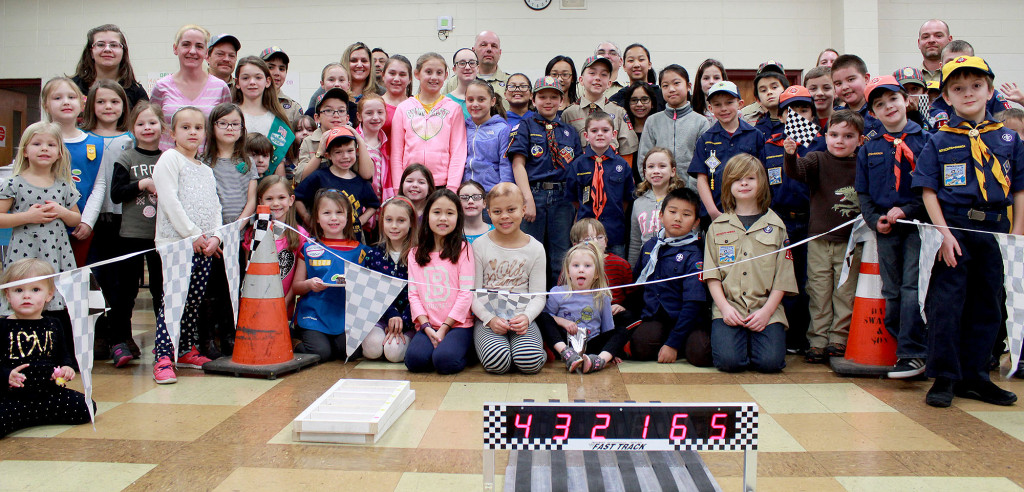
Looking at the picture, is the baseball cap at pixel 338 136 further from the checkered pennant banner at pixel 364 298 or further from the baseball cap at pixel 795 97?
the baseball cap at pixel 795 97

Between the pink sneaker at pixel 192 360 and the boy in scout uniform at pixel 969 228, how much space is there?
458 centimetres

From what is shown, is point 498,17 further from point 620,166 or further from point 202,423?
point 202,423

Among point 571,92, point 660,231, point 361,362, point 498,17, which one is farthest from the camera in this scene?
point 498,17

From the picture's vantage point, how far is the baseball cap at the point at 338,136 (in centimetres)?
553

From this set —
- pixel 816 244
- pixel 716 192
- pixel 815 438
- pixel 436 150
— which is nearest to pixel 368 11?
pixel 436 150

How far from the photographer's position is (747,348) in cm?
482

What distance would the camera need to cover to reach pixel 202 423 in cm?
353

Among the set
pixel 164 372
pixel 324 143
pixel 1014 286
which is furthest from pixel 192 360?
pixel 1014 286

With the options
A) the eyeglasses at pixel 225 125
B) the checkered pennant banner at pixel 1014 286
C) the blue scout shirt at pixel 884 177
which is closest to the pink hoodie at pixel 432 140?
the eyeglasses at pixel 225 125

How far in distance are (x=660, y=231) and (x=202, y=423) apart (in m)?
3.52

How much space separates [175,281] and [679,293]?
138 inches

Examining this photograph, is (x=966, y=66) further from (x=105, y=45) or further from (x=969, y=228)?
(x=105, y=45)

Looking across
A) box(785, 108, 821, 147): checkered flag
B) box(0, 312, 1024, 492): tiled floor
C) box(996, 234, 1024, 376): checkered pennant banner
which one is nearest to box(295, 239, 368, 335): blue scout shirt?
box(0, 312, 1024, 492): tiled floor

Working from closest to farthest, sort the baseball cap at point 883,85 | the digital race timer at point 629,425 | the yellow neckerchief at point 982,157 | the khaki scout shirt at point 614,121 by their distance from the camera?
1. the digital race timer at point 629,425
2. the yellow neckerchief at point 982,157
3. the baseball cap at point 883,85
4. the khaki scout shirt at point 614,121
